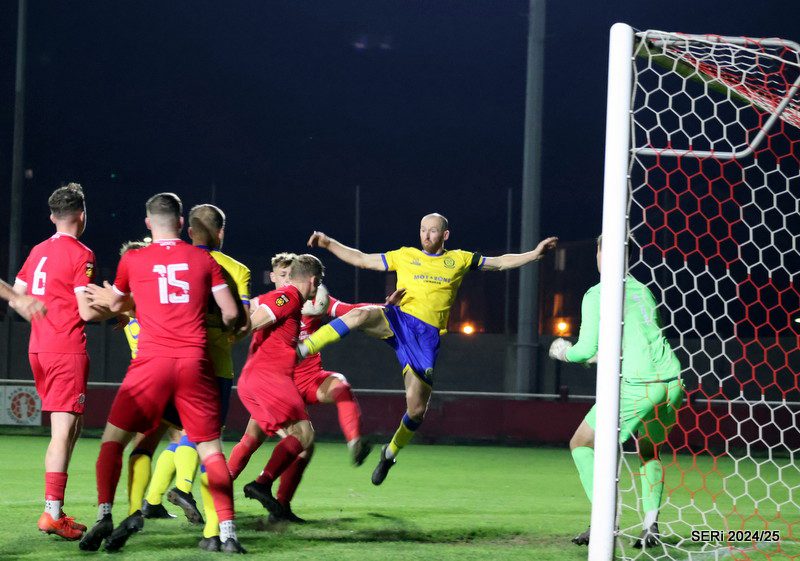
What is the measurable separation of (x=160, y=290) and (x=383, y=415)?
10.7 m

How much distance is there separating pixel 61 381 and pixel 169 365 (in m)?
1.08

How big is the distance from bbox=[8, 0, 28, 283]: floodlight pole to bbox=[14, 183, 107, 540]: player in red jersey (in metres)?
14.5

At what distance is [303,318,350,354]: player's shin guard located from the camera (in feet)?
23.8

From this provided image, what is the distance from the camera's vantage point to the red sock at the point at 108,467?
17.0ft

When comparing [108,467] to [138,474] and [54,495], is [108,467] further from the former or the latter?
[54,495]

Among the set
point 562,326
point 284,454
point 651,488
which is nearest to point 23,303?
point 284,454

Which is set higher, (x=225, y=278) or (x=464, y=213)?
(x=464, y=213)

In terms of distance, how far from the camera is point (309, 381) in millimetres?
7648

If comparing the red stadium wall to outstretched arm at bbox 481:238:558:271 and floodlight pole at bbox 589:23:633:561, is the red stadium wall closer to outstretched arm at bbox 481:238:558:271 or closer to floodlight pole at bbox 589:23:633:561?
outstretched arm at bbox 481:238:558:271

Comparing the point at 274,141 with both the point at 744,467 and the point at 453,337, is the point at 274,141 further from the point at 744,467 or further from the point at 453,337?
the point at 744,467

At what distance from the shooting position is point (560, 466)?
40.1 feet

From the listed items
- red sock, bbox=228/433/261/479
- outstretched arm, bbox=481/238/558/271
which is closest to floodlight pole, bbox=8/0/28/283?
outstretched arm, bbox=481/238/558/271

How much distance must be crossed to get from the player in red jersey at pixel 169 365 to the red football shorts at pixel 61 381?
2.18 feet

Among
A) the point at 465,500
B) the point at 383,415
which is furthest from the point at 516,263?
the point at 383,415
